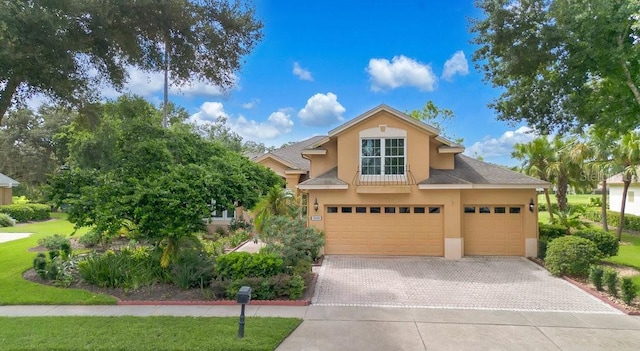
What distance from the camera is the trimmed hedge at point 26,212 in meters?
28.1

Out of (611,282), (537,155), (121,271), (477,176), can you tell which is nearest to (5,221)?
(121,271)

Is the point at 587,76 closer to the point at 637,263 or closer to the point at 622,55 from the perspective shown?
the point at 622,55

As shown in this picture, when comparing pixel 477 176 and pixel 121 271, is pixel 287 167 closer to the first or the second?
pixel 477 176

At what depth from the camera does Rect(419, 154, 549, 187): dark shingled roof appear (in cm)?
1428

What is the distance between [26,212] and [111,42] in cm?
2746

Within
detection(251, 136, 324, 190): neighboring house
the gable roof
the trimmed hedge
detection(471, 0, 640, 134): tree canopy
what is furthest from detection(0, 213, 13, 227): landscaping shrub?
detection(471, 0, 640, 134): tree canopy

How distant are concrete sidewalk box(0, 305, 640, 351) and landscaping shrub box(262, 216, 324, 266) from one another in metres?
1.96

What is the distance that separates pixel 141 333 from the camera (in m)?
6.92

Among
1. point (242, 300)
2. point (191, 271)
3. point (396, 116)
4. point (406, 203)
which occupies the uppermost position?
point (396, 116)

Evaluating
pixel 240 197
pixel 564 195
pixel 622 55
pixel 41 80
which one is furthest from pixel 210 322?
pixel 564 195

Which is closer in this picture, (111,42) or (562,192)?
(111,42)

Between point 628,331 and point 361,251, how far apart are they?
8820 millimetres

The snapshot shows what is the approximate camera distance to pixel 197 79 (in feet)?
37.0

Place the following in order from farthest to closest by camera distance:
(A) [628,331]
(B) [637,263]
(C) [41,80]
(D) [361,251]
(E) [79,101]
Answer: (D) [361,251] → (B) [637,263] → (E) [79,101] → (C) [41,80] → (A) [628,331]
